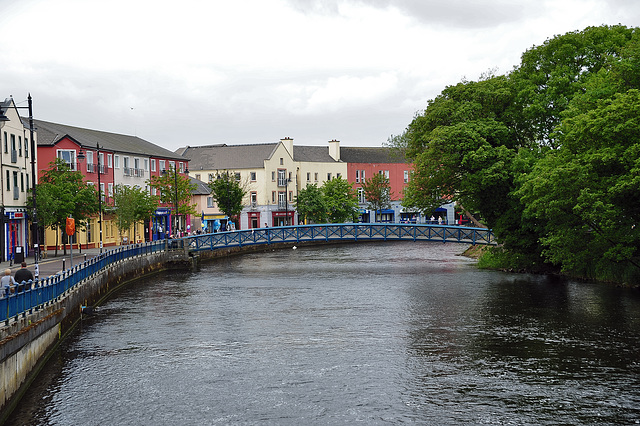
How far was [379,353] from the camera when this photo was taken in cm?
2609

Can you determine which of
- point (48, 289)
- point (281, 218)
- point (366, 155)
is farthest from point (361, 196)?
point (48, 289)

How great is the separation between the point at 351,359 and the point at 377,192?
94.9 meters

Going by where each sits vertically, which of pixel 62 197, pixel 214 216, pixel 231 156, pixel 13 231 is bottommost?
pixel 13 231

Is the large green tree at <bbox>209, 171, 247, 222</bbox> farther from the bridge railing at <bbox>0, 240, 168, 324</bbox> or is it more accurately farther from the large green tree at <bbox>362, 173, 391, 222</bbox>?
the bridge railing at <bbox>0, 240, 168, 324</bbox>

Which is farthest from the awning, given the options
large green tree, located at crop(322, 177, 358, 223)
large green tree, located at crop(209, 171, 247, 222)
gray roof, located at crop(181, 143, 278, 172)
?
large green tree, located at crop(322, 177, 358, 223)

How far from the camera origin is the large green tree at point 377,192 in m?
120

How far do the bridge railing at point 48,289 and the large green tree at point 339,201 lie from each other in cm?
6137

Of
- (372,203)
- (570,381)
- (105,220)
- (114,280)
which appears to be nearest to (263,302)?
(114,280)

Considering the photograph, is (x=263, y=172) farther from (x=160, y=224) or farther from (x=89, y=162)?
(x=89, y=162)

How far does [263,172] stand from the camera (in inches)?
4208

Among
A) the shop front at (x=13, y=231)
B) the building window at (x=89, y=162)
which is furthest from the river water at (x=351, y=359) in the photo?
the building window at (x=89, y=162)

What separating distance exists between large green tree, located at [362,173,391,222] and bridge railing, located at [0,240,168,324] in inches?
3020

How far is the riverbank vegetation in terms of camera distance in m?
36.6

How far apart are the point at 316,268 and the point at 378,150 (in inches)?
2833
